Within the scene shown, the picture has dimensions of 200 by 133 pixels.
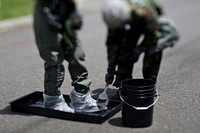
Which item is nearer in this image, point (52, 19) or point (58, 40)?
point (52, 19)

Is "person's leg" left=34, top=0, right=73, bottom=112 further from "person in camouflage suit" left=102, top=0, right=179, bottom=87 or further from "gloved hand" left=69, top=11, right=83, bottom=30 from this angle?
"person in camouflage suit" left=102, top=0, right=179, bottom=87

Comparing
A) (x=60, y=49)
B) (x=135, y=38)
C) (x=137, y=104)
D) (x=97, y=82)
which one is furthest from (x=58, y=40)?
(x=97, y=82)

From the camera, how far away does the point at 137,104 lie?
464cm

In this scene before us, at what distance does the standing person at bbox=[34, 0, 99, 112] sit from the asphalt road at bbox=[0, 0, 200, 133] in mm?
312

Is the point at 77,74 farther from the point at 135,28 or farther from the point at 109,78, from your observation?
the point at 135,28

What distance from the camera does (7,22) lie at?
12.2m

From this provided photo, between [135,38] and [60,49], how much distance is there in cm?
81

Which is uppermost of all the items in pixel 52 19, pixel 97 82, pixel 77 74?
pixel 52 19

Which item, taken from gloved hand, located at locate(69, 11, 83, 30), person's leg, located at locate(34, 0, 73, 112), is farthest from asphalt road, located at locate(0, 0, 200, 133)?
gloved hand, located at locate(69, 11, 83, 30)

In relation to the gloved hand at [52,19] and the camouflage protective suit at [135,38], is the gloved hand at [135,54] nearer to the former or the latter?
the camouflage protective suit at [135,38]

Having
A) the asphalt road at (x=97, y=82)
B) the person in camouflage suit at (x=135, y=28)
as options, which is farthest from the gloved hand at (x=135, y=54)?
the asphalt road at (x=97, y=82)

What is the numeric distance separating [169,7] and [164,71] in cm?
1131

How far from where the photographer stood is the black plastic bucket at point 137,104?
4.61 m

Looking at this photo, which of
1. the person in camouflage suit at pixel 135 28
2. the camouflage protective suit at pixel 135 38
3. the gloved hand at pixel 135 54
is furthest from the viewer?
the gloved hand at pixel 135 54
